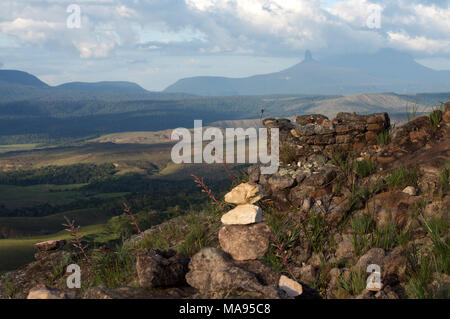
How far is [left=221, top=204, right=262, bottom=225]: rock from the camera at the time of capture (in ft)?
23.0

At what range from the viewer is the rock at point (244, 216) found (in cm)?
702

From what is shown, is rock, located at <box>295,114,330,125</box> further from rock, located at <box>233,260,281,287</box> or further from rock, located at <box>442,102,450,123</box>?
rock, located at <box>233,260,281,287</box>

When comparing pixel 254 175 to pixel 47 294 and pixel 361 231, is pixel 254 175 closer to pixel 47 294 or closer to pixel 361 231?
pixel 361 231

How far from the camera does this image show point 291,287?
544 centimetres

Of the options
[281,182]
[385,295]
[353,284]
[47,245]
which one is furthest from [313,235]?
[47,245]

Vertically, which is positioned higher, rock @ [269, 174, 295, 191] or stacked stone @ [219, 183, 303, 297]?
rock @ [269, 174, 295, 191]

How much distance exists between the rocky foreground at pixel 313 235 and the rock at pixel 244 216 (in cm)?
2

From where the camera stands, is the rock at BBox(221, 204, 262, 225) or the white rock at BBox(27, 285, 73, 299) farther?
the rock at BBox(221, 204, 262, 225)

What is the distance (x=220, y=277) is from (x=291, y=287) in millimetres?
927

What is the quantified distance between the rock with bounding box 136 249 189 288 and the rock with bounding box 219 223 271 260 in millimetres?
838

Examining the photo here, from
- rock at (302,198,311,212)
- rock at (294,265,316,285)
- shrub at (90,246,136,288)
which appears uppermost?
rock at (302,198,311,212)

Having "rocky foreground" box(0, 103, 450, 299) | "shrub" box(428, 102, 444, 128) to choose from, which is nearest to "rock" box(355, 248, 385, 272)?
"rocky foreground" box(0, 103, 450, 299)
